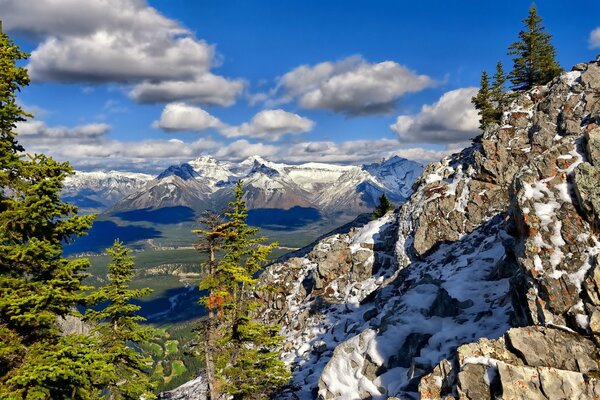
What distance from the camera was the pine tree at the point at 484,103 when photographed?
226ft

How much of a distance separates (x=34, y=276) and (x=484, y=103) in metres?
73.4

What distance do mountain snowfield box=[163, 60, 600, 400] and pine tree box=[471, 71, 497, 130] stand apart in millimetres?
10645

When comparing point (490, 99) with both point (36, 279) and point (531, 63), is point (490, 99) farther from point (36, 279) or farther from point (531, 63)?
point (36, 279)

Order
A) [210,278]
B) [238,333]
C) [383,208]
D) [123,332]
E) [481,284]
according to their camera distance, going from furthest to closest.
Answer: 1. [383,208]
2. [481,284]
3. [238,333]
4. [210,278]
5. [123,332]

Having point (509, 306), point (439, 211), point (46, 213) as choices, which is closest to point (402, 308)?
point (509, 306)

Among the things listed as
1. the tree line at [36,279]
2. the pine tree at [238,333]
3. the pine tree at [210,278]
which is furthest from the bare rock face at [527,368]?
the tree line at [36,279]

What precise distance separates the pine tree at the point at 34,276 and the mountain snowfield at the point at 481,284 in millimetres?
15451

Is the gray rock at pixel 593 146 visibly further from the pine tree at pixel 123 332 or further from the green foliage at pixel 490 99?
the green foliage at pixel 490 99

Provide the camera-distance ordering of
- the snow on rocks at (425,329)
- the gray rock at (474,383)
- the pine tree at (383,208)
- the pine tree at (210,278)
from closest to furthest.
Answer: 1. the gray rock at (474,383)
2. the pine tree at (210,278)
3. the snow on rocks at (425,329)
4. the pine tree at (383,208)

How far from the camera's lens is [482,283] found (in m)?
32.3

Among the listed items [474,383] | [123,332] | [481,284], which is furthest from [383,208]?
[474,383]

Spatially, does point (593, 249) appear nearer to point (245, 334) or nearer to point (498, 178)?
point (245, 334)

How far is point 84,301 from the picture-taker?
14.6 m

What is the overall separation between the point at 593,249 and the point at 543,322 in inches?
167
